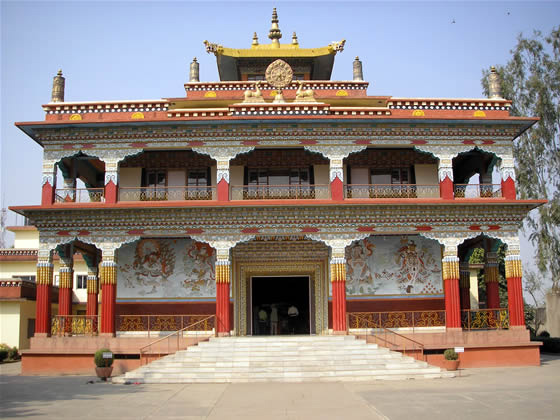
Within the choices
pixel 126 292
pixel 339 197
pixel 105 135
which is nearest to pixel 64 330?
pixel 126 292

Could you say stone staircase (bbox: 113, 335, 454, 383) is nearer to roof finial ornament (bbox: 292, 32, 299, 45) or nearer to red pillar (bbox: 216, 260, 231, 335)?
red pillar (bbox: 216, 260, 231, 335)

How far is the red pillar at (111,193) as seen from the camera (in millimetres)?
22422

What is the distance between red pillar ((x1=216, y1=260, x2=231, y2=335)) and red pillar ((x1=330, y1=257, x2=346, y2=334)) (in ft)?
13.1

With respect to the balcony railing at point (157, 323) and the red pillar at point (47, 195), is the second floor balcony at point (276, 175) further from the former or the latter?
the balcony railing at point (157, 323)

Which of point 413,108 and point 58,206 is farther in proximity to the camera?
point 413,108

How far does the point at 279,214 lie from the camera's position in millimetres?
22141

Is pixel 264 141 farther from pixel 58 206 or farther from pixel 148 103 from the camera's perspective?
pixel 58 206

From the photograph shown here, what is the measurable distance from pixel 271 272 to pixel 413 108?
361 inches

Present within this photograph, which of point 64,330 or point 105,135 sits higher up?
point 105,135

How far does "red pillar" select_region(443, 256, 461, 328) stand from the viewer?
2161 cm

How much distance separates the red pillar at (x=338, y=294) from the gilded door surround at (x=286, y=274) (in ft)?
8.35

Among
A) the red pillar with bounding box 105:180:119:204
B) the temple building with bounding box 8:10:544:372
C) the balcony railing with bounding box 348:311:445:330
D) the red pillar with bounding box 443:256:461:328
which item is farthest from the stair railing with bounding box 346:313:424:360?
the red pillar with bounding box 105:180:119:204

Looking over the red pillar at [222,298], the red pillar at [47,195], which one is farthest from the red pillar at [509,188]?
the red pillar at [47,195]

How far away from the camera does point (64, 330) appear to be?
21828 millimetres
